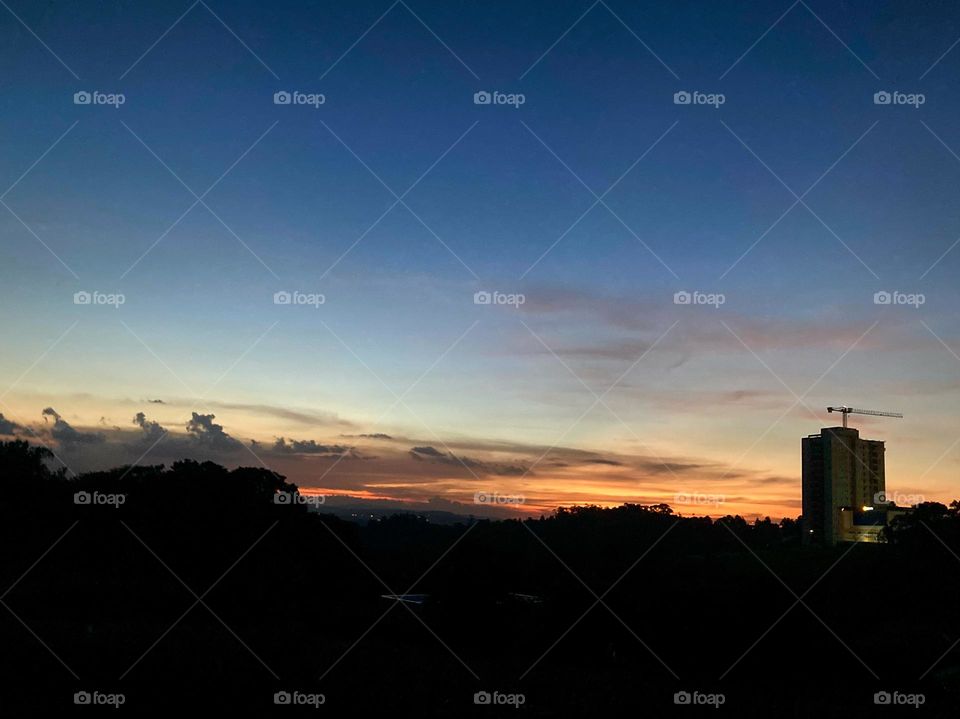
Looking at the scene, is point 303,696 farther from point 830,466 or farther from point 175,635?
point 830,466

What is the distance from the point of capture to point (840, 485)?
115938mm

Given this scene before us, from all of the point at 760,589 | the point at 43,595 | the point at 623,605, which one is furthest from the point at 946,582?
the point at 43,595

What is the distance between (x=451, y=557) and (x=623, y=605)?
5320 millimetres
